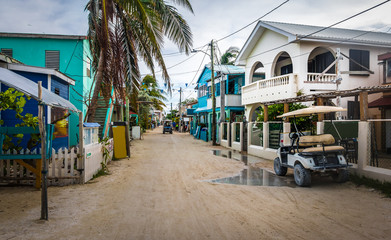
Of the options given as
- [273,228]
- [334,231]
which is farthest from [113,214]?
[334,231]

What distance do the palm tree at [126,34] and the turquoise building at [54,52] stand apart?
202 inches

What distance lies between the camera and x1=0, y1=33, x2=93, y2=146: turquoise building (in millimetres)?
15148

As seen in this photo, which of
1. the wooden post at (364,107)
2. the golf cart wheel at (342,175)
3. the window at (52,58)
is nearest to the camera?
the golf cart wheel at (342,175)

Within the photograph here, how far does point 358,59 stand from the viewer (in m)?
16.4

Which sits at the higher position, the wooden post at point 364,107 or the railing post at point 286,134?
the wooden post at point 364,107

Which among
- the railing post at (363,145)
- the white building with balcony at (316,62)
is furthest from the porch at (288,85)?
the railing post at (363,145)

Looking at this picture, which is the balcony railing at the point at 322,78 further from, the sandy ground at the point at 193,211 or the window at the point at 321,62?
the sandy ground at the point at 193,211

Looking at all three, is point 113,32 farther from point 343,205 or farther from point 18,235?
point 343,205

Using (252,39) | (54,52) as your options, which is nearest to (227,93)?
(252,39)

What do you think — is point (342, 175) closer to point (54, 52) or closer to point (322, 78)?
point (322, 78)

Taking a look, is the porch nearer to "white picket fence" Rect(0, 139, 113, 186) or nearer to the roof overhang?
the roof overhang

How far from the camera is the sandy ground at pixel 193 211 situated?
411cm

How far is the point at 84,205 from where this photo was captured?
5.46 meters

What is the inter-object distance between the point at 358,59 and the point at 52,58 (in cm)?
1872
